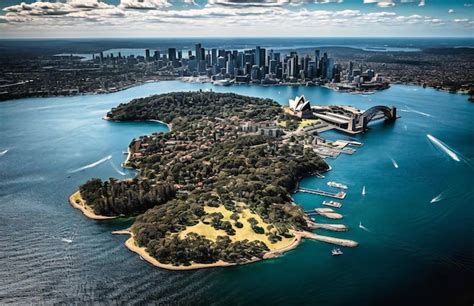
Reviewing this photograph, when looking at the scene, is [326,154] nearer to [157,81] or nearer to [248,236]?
[248,236]

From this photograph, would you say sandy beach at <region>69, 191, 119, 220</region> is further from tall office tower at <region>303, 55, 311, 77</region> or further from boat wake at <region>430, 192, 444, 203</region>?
tall office tower at <region>303, 55, 311, 77</region>

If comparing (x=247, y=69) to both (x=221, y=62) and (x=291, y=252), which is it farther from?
(x=291, y=252)

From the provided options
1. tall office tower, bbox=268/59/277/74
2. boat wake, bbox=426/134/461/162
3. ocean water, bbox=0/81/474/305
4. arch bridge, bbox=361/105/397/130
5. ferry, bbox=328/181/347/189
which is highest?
tall office tower, bbox=268/59/277/74

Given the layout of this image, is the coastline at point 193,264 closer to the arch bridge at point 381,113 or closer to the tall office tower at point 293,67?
the arch bridge at point 381,113

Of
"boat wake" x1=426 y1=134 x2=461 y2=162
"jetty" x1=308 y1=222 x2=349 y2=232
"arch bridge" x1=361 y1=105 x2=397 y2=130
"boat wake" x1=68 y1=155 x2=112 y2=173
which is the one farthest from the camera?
"arch bridge" x1=361 y1=105 x2=397 y2=130

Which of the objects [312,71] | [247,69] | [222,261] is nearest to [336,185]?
[222,261]

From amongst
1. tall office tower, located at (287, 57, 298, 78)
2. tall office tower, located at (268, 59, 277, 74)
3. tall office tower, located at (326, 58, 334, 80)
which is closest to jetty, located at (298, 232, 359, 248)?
tall office tower, located at (326, 58, 334, 80)
